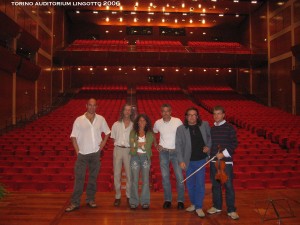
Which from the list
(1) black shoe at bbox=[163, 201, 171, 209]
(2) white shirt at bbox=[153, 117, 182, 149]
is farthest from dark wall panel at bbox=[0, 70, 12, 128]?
(1) black shoe at bbox=[163, 201, 171, 209]

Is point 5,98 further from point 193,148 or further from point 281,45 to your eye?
point 281,45

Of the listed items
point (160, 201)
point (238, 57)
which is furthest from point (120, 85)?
point (160, 201)

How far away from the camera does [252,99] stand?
2120 centimetres

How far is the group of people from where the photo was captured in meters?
3.78

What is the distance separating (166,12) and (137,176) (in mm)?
20520

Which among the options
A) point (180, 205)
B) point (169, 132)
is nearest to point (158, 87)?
point (169, 132)

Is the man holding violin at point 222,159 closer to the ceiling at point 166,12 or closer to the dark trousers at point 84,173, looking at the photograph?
the dark trousers at point 84,173

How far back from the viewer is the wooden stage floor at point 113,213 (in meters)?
3.49

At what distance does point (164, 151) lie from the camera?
419 cm

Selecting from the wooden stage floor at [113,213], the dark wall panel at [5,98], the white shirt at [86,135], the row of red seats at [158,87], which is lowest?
the wooden stage floor at [113,213]

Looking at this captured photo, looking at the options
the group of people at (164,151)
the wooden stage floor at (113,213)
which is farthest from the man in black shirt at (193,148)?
the wooden stage floor at (113,213)

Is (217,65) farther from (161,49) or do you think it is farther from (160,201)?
(160,201)

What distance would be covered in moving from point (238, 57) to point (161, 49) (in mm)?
5228

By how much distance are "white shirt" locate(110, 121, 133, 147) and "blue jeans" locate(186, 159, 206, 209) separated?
0.95 metres
